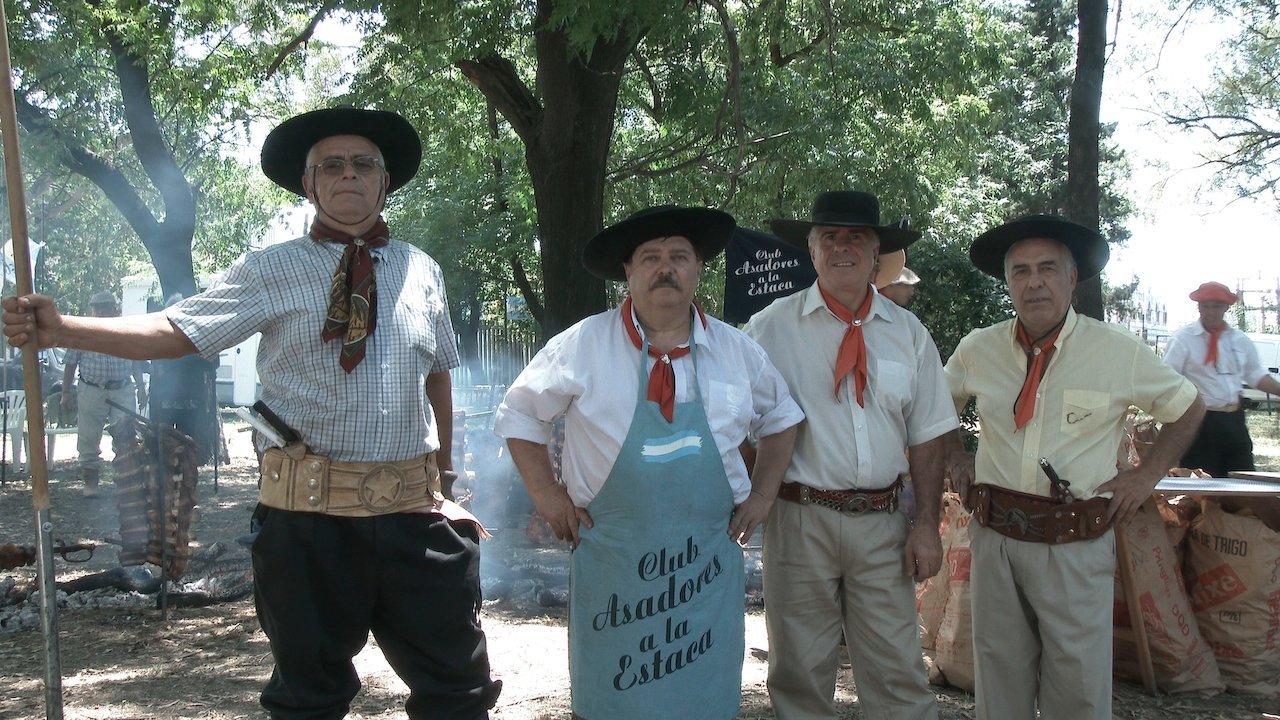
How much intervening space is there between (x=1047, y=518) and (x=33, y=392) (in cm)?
307

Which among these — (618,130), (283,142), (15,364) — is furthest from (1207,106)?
(15,364)

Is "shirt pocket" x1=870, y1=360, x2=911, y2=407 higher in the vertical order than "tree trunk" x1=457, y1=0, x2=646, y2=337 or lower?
lower

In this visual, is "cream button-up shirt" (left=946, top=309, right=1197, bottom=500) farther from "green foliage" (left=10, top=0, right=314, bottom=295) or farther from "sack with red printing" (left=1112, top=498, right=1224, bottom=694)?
"green foliage" (left=10, top=0, right=314, bottom=295)

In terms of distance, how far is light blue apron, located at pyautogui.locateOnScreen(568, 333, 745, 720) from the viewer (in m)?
2.92

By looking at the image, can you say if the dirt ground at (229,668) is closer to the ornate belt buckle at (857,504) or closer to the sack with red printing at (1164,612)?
the sack with red printing at (1164,612)

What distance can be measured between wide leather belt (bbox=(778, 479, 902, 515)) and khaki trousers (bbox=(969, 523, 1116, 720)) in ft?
1.71

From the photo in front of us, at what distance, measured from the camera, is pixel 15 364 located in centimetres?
2178

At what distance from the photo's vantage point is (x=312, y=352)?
283 cm

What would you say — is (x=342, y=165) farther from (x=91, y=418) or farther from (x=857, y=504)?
(x=91, y=418)

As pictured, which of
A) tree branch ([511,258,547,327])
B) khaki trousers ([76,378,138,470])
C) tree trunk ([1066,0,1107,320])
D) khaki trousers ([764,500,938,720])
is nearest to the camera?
khaki trousers ([764,500,938,720])

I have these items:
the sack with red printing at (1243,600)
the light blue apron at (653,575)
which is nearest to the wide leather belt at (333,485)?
the light blue apron at (653,575)

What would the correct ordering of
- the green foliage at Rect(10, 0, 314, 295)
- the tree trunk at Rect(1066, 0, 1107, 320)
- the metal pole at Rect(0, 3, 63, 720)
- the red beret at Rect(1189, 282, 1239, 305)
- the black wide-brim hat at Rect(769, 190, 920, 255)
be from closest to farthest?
the metal pole at Rect(0, 3, 63, 720) → the black wide-brim hat at Rect(769, 190, 920, 255) → the tree trunk at Rect(1066, 0, 1107, 320) → the red beret at Rect(1189, 282, 1239, 305) → the green foliage at Rect(10, 0, 314, 295)

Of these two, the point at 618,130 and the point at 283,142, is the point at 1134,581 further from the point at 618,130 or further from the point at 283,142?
the point at 618,130

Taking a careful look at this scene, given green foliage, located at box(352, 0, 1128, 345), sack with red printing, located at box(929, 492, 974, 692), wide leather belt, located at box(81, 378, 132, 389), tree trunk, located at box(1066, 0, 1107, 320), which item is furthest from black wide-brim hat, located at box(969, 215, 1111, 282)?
wide leather belt, located at box(81, 378, 132, 389)
